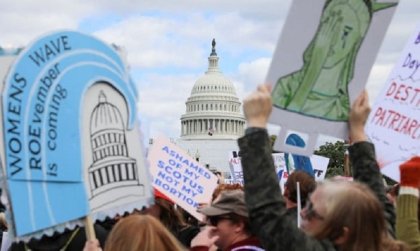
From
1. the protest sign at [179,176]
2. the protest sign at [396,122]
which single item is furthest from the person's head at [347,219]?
the protest sign at [179,176]

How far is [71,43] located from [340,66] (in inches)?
45.6

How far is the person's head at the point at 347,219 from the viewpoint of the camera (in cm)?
334

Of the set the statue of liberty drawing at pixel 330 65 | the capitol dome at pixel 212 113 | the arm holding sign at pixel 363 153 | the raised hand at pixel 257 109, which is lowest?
the arm holding sign at pixel 363 153

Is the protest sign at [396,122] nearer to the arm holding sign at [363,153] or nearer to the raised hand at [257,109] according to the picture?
the arm holding sign at [363,153]

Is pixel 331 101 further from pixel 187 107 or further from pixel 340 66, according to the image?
pixel 187 107

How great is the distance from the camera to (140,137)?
420 centimetres

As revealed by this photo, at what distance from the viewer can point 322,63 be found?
12.8ft

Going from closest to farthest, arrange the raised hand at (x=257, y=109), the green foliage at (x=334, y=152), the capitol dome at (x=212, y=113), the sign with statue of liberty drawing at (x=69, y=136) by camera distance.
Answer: the raised hand at (x=257, y=109) → the sign with statue of liberty drawing at (x=69, y=136) → the green foliage at (x=334, y=152) → the capitol dome at (x=212, y=113)

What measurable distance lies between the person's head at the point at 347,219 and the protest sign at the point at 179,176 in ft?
15.4

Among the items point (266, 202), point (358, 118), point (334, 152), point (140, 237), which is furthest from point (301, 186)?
point (334, 152)

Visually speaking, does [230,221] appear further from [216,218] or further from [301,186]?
[301,186]

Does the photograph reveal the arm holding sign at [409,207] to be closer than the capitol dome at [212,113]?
Yes

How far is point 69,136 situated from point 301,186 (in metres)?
2.58

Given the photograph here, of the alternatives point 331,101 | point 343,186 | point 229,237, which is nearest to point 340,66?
point 331,101
